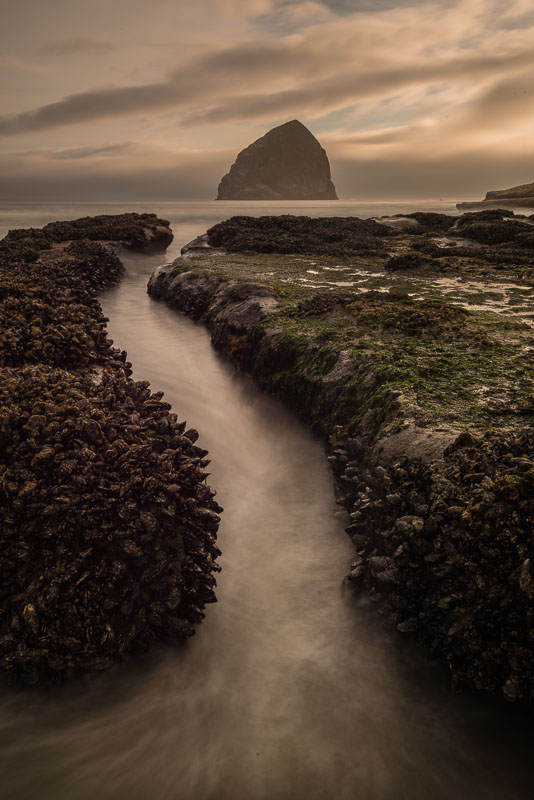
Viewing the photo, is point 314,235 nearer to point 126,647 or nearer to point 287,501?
point 287,501

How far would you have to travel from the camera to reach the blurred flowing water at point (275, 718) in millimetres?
2879

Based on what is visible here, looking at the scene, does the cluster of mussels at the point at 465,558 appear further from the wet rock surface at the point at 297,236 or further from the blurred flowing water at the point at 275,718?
the wet rock surface at the point at 297,236

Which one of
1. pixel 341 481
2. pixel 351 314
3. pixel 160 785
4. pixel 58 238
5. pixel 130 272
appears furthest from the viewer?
A: pixel 58 238

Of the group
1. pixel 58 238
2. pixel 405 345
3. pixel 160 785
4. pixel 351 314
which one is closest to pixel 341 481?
pixel 405 345

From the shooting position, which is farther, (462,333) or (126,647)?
(462,333)

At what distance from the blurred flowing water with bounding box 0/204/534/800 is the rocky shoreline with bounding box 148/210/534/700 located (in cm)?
34

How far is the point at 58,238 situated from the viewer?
77.5 feet

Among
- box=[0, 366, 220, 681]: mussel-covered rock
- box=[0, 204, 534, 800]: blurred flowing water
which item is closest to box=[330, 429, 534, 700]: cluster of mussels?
box=[0, 204, 534, 800]: blurred flowing water

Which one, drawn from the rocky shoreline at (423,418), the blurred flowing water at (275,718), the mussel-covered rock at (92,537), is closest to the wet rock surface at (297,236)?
the rocky shoreline at (423,418)

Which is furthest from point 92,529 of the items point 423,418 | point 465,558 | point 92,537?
Answer: point 423,418

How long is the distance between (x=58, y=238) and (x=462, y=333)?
902 inches

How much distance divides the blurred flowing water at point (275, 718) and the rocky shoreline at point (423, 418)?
1.11 feet

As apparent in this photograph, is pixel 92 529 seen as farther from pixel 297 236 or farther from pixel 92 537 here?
pixel 297 236

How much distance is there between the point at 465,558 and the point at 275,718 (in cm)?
186
